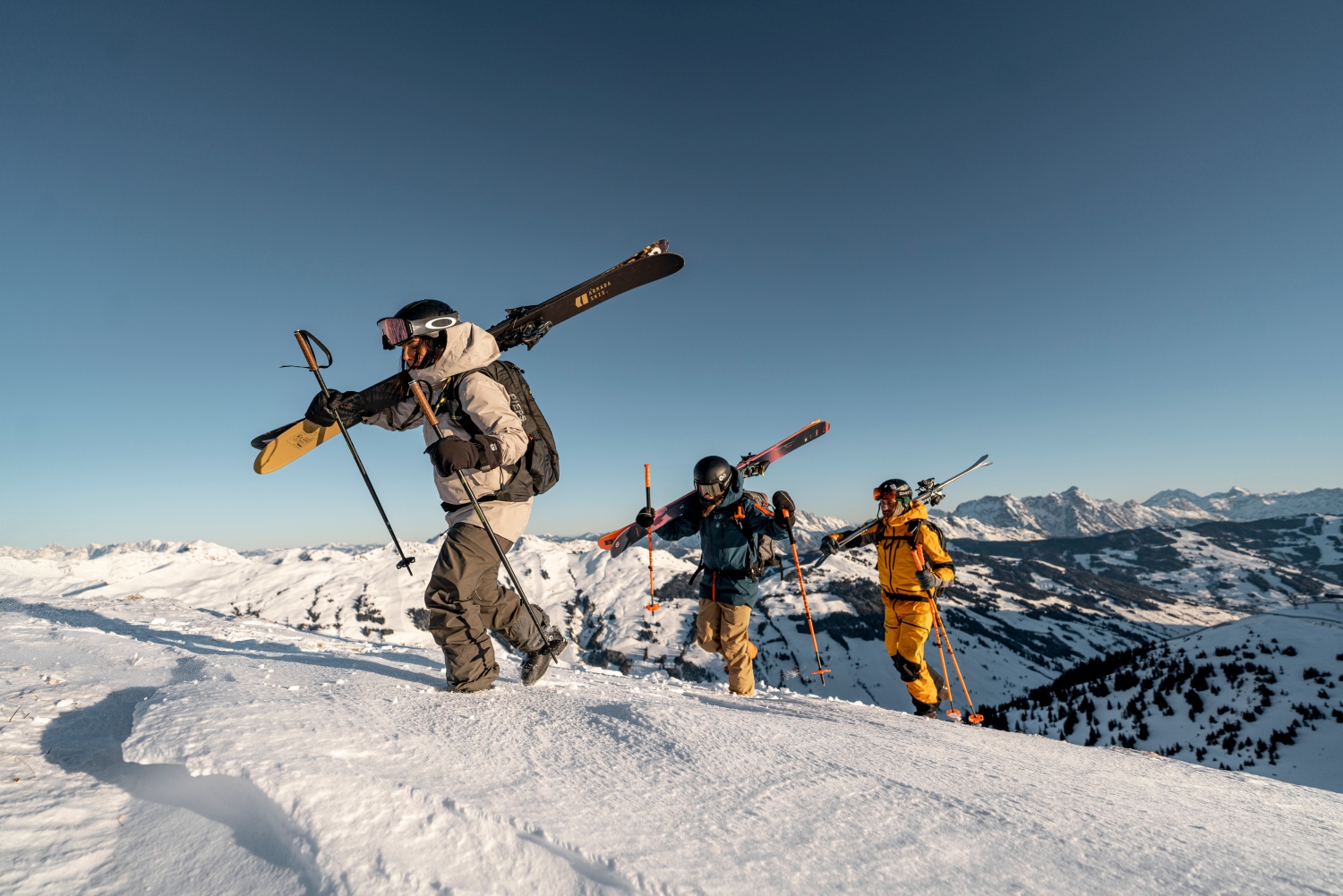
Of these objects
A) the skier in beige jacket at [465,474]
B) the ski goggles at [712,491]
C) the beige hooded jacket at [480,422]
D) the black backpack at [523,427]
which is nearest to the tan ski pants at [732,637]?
the ski goggles at [712,491]

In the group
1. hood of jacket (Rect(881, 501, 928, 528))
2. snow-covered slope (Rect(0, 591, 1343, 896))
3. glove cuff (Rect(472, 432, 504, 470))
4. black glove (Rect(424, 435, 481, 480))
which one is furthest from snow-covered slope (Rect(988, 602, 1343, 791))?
black glove (Rect(424, 435, 481, 480))

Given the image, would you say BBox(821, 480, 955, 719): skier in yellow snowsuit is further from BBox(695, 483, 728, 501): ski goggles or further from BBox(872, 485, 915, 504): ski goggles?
BBox(695, 483, 728, 501): ski goggles

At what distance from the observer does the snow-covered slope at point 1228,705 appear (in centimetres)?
1071

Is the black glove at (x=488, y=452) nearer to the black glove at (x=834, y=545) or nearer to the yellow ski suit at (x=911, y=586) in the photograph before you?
the yellow ski suit at (x=911, y=586)

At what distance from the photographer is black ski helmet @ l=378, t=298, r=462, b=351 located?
160 inches

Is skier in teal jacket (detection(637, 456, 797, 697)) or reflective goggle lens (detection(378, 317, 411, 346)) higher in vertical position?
reflective goggle lens (detection(378, 317, 411, 346))

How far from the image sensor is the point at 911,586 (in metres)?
7.01

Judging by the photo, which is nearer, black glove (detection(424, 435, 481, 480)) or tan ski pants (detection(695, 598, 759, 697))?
black glove (detection(424, 435, 481, 480))

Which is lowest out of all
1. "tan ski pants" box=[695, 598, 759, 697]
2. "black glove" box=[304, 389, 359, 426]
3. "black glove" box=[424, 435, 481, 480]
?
"tan ski pants" box=[695, 598, 759, 697]

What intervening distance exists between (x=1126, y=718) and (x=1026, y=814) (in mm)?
17802

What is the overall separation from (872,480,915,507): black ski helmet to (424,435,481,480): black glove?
20.6 ft

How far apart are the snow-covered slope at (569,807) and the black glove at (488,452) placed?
1594 millimetres

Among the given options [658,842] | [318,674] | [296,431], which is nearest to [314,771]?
[658,842]

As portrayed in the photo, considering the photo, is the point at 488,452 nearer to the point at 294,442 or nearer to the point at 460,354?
the point at 460,354
